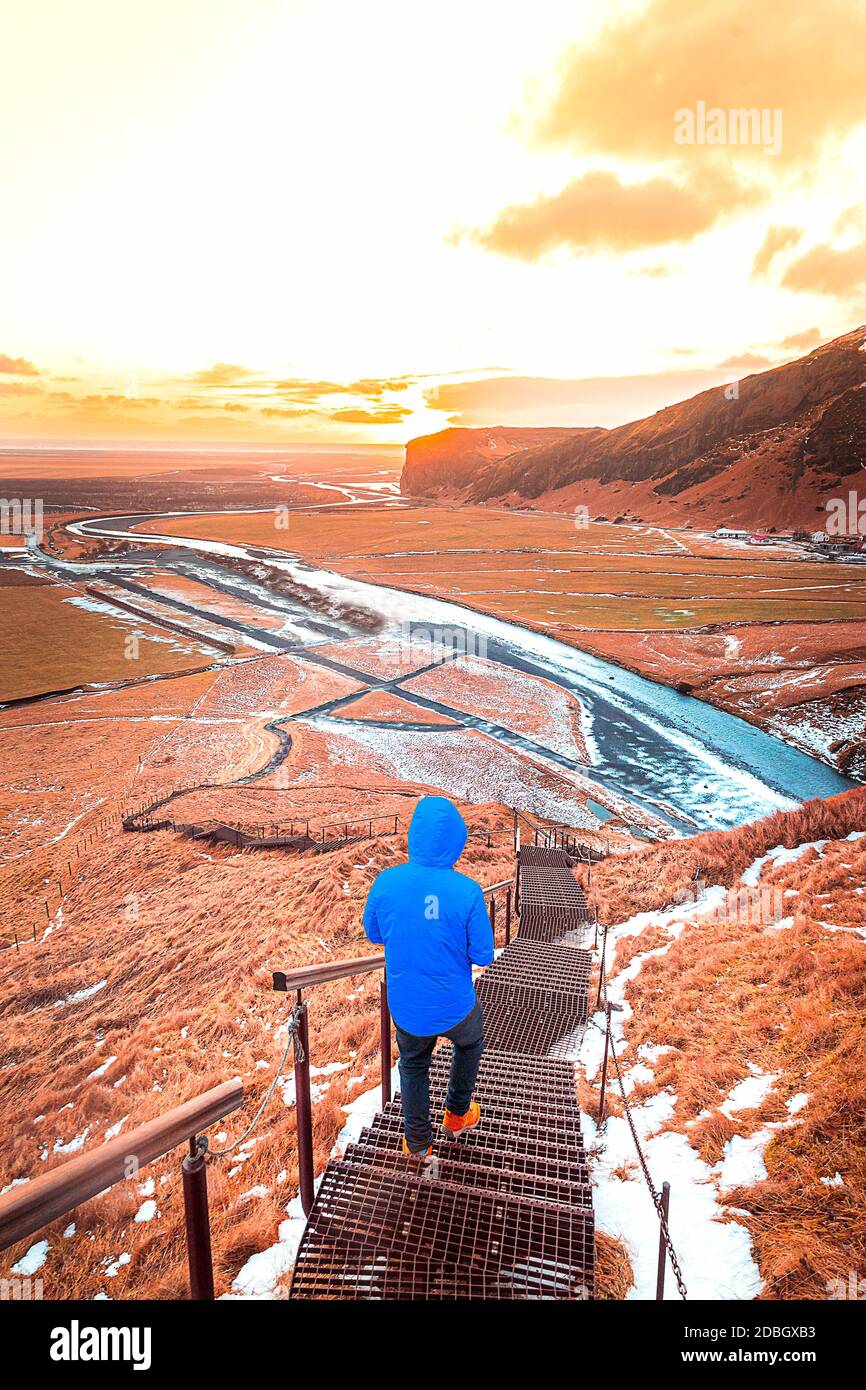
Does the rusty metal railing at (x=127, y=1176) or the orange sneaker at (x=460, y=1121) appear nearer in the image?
the rusty metal railing at (x=127, y=1176)

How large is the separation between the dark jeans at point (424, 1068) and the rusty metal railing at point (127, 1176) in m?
1.19

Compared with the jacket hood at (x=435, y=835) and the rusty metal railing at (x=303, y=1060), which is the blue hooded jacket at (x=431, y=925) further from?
the rusty metal railing at (x=303, y=1060)

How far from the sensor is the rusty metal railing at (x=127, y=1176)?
94.3 inches

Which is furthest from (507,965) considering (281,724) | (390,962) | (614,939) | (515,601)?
(515,601)

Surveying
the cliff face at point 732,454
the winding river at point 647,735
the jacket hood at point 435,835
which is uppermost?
the cliff face at point 732,454

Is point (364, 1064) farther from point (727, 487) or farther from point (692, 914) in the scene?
point (727, 487)

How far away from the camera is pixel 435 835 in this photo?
3846 millimetres

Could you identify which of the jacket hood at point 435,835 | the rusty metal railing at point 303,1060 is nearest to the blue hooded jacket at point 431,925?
the jacket hood at point 435,835

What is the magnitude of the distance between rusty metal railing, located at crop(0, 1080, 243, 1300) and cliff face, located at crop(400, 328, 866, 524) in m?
120

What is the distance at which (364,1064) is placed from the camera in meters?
6.80

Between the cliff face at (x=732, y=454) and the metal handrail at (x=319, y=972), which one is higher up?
the cliff face at (x=732, y=454)

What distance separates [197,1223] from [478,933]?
186 cm

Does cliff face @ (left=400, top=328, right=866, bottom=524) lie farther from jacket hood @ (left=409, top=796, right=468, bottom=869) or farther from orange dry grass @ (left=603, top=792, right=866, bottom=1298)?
jacket hood @ (left=409, top=796, right=468, bottom=869)
